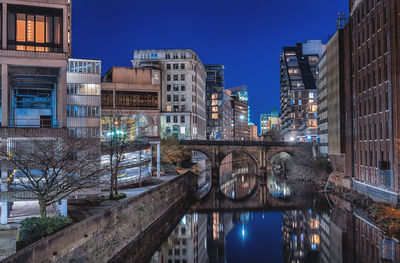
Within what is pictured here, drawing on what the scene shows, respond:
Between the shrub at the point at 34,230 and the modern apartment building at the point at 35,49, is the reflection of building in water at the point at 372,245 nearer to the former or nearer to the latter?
the shrub at the point at 34,230

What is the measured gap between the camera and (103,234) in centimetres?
2706

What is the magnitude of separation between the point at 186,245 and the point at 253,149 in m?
66.7

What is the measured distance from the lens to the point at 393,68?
1645 inches

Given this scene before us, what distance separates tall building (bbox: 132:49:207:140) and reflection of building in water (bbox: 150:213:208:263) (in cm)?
7554

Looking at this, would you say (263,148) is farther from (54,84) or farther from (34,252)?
(34,252)

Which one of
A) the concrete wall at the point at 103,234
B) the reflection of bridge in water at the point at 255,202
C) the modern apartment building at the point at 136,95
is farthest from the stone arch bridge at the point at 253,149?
the concrete wall at the point at 103,234

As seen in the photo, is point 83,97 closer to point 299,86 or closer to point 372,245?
point 372,245

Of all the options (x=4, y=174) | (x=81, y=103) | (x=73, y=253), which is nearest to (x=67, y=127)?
(x=81, y=103)

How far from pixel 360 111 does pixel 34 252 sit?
157 ft

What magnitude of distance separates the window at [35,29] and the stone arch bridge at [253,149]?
57.1 meters

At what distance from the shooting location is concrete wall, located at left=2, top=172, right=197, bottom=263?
64.4 feet

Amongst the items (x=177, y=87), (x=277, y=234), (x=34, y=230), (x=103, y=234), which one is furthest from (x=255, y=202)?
(x=177, y=87)

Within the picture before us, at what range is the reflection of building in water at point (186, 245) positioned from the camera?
34.6 m

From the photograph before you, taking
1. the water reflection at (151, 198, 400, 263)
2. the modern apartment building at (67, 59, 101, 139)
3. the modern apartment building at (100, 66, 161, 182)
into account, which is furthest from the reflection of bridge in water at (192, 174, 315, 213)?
the modern apartment building at (100, 66, 161, 182)
